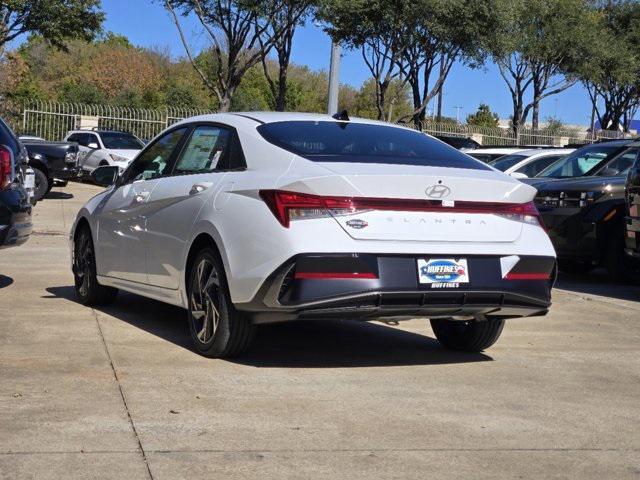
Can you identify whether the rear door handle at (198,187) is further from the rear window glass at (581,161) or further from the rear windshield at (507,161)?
the rear windshield at (507,161)

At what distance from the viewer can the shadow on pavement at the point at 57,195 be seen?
23.5 metres

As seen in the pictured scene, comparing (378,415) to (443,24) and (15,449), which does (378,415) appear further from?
(443,24)

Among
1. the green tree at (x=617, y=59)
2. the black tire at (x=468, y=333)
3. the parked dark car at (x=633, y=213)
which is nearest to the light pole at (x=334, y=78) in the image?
the parked dark car at (x=633, y=213)

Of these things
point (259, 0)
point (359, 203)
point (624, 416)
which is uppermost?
point (259, 0)

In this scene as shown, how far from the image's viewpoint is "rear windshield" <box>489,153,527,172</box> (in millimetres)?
18594

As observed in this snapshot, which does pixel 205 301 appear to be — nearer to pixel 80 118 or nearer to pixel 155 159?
pixel 155 159

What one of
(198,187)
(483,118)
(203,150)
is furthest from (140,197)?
(483,118)

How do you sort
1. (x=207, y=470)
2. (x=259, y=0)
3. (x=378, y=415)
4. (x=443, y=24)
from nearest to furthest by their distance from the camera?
(x=207, y=470)
(x=378, y=415)
(x=259, y=0)
(x=443, y=24)

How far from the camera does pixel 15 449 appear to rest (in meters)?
4.59

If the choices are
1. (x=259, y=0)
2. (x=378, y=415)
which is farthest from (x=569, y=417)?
(x=259, y=0)

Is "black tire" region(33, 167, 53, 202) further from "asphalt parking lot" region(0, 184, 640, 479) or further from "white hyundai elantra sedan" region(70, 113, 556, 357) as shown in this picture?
"white hyundai elantra sedan" region(70, 113, 556, 357)

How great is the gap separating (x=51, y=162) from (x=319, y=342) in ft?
52.2

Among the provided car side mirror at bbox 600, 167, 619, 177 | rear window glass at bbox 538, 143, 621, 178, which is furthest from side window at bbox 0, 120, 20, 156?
rear window glass at bbox 538, 143, 621, 178

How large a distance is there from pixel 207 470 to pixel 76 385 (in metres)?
→ 1.66
